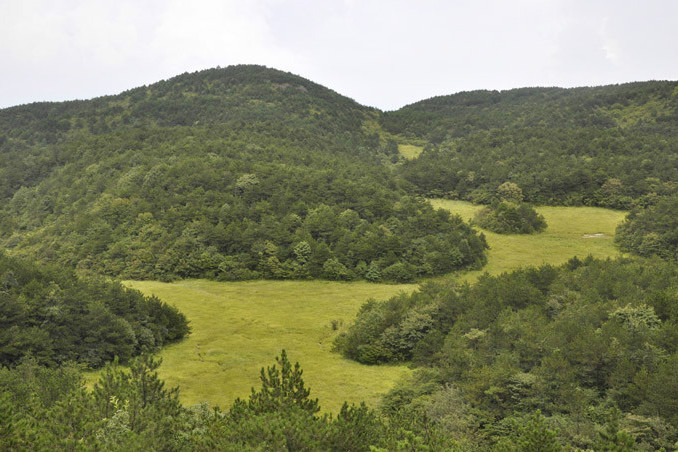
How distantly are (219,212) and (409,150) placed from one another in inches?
3543

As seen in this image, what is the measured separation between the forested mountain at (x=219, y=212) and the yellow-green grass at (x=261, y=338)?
153 inches

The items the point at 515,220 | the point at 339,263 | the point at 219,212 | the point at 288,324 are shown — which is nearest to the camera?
the point at 288,324

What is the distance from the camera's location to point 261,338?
34.3 m

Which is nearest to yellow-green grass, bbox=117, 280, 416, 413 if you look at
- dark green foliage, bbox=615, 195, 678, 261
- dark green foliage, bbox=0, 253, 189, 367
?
dark green foliage, bbox=0, 253, 189, 367

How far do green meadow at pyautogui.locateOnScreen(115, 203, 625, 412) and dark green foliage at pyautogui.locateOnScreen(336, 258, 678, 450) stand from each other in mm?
2766

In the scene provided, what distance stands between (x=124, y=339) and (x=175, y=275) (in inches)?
966

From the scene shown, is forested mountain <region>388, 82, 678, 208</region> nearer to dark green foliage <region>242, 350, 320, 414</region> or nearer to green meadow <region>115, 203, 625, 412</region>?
green meadow <region>115, 203, 625, 412</region>

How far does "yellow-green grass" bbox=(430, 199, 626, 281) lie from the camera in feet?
192

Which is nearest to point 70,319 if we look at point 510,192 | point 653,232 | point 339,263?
point 339,263

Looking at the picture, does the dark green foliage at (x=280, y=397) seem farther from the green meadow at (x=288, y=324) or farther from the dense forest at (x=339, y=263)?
the green meadow at (x=288, y=324)

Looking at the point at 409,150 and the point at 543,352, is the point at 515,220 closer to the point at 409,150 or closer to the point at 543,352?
the point at 543,352

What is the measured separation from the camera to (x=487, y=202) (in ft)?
279

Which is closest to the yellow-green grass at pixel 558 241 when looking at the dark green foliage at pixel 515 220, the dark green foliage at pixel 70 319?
the dark green foliage at pixel 515 220

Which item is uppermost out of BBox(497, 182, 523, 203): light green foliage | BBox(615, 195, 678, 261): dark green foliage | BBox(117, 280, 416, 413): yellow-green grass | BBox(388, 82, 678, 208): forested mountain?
BBox(388, 82, 678, 208): forested mountain
